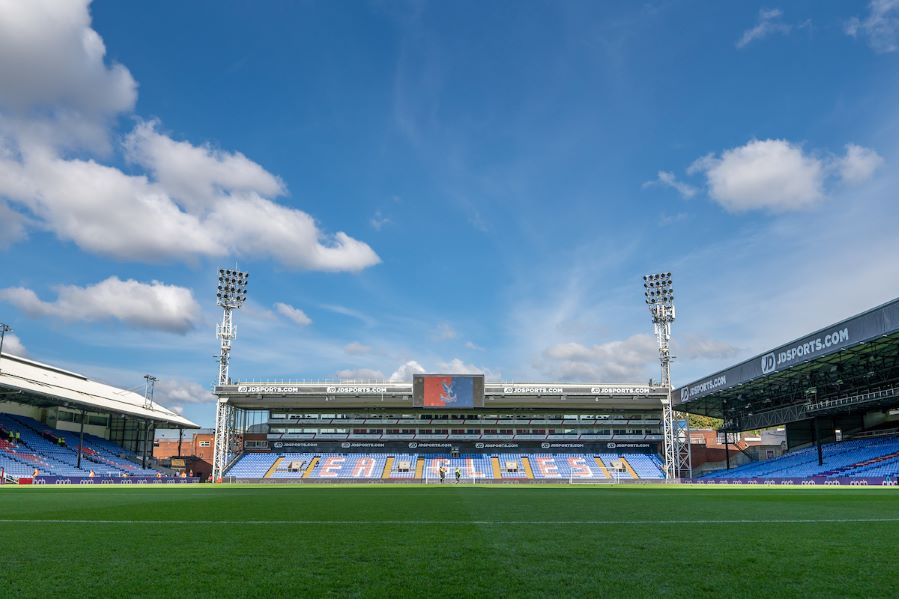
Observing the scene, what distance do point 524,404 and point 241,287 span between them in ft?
93.7

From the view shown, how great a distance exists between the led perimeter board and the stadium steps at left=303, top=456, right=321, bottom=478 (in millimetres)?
11690

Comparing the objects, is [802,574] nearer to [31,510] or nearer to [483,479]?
[31,510]

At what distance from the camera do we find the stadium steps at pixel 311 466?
5766 cm

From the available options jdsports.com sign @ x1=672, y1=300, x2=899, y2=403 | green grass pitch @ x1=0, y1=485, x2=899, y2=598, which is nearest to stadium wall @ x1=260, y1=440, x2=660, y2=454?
jdsports.com sign @ x1=672, y1=300, x2=899, y2=403

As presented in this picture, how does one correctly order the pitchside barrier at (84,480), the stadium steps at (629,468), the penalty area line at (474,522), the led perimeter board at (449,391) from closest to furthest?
the penalty area line at (474,522) < the pitchside barrier at (84,480) < the stadium steps at (629,468) < the led perimeter board at (449,391)

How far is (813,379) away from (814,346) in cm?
1104

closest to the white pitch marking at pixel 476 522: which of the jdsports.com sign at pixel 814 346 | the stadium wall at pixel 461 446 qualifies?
the jdsports.com sign at pixel 814 346

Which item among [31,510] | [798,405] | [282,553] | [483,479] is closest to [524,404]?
[483,479]

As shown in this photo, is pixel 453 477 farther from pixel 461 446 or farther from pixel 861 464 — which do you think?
pixel 861 464

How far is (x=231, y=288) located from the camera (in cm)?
5759

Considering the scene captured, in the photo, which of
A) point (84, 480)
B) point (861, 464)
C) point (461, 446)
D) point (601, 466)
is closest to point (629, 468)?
point (601, 466)

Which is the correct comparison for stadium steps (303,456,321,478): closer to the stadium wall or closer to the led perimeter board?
the stadium wall

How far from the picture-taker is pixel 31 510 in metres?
12.5

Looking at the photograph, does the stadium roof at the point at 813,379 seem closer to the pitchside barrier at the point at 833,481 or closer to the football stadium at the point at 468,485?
the football stadium at the point at 468,485
